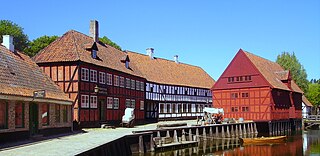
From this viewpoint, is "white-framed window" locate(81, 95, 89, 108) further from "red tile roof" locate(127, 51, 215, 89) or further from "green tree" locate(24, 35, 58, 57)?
"green tree" locate(24, 35, 58, 57)

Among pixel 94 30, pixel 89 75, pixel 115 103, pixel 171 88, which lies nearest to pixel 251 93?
pixel 171 88

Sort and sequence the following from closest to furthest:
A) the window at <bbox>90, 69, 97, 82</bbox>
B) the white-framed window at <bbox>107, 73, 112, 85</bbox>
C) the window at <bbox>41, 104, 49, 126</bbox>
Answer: the window at <bbox>41, 104, 49, 126</bbox> < the window at <bbox>90, 69, 97, 82</bbox> < the white-framed window at <bbox>107, 73, 112, 85</bbox>

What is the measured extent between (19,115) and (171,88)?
3335 centimetres

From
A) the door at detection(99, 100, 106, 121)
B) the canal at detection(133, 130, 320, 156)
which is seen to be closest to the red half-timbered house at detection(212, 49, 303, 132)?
the canal at detection(133, 130, 320, 156)

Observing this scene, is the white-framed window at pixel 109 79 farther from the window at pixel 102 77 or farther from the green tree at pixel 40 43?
the green tree at pixel 40 43

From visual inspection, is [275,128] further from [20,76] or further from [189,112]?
[20,76]

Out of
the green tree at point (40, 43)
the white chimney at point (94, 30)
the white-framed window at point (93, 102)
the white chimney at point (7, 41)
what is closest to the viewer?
the white chimney at point (7, 41)

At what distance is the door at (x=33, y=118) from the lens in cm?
2197

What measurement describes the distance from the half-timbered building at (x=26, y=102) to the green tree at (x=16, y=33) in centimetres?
3338

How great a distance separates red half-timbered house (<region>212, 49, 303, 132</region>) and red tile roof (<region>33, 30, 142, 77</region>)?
16.0 meters

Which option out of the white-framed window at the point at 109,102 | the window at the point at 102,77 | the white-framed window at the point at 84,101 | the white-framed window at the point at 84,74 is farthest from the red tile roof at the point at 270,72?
the white-framed window at the point at 84,101

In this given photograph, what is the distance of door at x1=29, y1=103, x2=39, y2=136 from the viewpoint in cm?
2197

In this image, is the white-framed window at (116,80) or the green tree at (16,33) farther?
the green tree at (16,33)

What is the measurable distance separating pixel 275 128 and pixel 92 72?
25.4 meters
